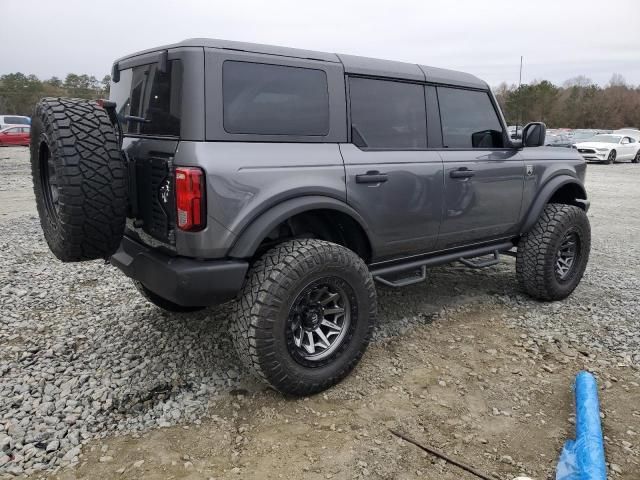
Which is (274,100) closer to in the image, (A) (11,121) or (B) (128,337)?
(B) (128,337)

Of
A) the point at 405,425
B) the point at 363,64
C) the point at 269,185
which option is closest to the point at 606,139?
the point at 363,64

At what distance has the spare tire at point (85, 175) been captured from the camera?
254cm

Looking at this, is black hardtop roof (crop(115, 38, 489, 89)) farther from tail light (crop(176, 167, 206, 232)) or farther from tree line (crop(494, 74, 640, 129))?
tree line (crop(494, 74, 640, 129))

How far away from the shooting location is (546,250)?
4375mm

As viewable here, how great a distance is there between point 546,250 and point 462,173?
4.08ft

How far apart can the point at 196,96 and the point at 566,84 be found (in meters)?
81.1

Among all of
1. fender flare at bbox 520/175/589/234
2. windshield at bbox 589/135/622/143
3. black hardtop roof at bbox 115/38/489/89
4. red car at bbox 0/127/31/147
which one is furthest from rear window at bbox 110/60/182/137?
windshield at bbox 589/135/622/143

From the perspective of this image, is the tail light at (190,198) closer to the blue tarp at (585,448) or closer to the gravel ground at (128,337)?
→ the gravel ground at (128,337)

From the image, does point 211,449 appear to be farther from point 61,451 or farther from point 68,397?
point 68,397

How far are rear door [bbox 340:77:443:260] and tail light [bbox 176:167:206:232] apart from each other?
3.11 ft

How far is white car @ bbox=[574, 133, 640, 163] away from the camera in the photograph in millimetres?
22359

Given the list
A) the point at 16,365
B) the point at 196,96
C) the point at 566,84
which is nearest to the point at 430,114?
the point at 196,96

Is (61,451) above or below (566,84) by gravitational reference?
below

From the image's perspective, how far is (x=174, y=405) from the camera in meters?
2.90
